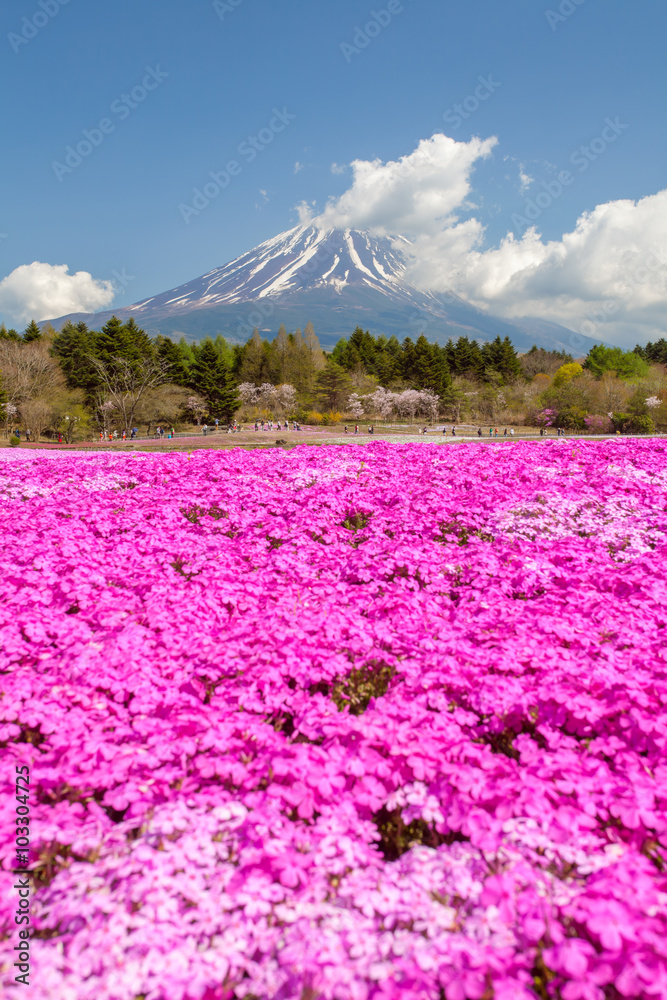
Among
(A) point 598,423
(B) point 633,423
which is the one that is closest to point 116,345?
(A) point 598,423

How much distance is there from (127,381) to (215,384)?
9747 millimetres

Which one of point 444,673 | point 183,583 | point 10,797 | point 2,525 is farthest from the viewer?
point 2,525

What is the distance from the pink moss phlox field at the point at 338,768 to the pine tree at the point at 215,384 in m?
54.6

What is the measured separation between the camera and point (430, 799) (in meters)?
2.84

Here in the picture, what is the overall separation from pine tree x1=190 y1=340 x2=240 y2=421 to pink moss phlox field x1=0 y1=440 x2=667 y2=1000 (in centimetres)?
5456

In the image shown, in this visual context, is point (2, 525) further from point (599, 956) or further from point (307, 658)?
point (599, 956)

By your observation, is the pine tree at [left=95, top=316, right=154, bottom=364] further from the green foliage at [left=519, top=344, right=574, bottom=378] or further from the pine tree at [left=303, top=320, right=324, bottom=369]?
the green foliage at [left=519, top=344, right=574, bottom=378]

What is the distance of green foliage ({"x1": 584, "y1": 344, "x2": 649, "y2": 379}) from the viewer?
76.6 m

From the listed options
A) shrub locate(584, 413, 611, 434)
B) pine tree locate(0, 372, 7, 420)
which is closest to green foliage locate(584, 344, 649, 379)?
shrub locate(584, 413, 611, 434)

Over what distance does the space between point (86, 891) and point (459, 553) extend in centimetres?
527

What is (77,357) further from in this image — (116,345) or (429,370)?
(429,370)

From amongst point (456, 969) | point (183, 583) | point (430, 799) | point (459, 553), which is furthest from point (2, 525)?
point (456, 969)

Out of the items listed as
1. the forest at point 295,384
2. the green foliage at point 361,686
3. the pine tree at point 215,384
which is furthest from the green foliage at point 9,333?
the green foliage at point 361,686

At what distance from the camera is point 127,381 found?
5388 centimetres
